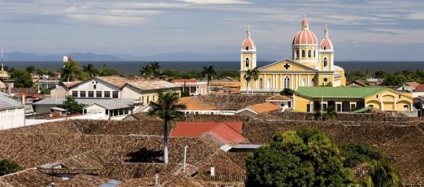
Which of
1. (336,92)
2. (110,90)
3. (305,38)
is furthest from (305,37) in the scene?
(110,90)

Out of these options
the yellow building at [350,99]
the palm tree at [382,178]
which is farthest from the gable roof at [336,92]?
the palm tree at [382,178]

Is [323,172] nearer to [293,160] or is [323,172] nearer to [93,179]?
[293,160]

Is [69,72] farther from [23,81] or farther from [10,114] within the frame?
[10,114]

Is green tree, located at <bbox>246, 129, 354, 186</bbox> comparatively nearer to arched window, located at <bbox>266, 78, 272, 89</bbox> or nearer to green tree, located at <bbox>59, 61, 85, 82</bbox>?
arched window, located at <bbox>266, 78, 272, 89</bbox>

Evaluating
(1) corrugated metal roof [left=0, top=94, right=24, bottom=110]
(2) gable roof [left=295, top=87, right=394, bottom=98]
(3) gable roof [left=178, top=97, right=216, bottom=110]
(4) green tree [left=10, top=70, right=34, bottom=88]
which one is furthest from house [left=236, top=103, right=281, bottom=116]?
(4) green tree [left=10, top=70, right=34, bottom=88]

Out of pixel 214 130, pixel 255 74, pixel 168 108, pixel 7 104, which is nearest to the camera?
pixel 168 108

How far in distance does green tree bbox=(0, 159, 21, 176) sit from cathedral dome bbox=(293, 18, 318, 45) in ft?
209

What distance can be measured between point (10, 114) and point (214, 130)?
12.8 m

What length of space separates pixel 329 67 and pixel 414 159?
5960cm

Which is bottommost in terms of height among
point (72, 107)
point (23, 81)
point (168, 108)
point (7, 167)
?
point (7, 167)

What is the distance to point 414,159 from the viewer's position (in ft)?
108

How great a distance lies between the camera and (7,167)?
31141 mm

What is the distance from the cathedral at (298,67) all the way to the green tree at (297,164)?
60162 mm

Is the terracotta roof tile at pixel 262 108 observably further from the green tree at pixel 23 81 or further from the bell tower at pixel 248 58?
the green tree at pixel 23 81
